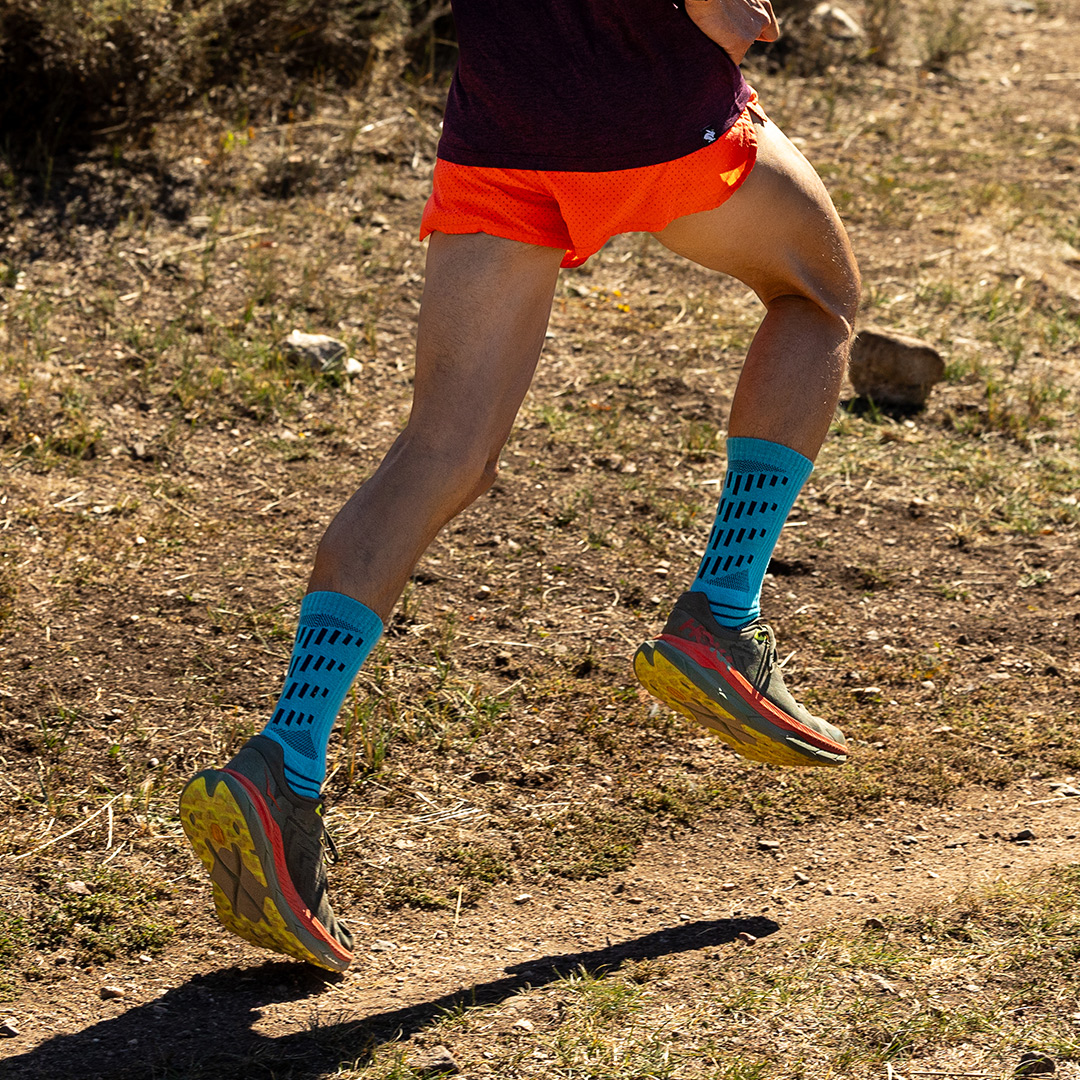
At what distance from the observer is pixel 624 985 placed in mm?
2264

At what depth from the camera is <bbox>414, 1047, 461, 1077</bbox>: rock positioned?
2047 mm

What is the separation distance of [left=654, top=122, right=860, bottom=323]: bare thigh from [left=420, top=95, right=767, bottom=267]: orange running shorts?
0.22 feet

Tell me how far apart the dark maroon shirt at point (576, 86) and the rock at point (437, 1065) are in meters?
1.38

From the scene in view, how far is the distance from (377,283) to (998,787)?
2.99 metres

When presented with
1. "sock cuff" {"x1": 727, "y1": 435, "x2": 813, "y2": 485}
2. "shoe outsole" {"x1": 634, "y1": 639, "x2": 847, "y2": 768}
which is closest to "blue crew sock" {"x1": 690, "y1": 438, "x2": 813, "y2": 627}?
"sock cuff" {"x1": 727, "y1": 435, "x2": 813, "y2": 485}

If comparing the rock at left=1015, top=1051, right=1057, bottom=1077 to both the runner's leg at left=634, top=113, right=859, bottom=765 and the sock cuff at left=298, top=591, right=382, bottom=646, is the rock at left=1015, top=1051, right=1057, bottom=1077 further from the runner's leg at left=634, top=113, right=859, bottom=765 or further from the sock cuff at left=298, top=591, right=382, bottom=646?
the sock cuff at left=298, top=591, right=382, bottom=646

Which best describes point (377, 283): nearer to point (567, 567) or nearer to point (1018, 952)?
point (567, 567)

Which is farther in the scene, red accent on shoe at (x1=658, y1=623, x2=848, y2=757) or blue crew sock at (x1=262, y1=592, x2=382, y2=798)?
red accent on shoe at (x1=658, y1=623, x2=848, y2=757)

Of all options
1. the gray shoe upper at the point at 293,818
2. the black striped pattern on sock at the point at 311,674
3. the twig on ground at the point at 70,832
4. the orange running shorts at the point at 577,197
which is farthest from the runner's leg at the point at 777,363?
the twig on ground at the point at 70,832

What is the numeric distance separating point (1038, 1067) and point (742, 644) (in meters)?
0.82

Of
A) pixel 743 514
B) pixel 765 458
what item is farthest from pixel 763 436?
pixel 743 514

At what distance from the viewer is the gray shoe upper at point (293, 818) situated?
208 cm

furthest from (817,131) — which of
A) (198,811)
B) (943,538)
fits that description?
(198,811)

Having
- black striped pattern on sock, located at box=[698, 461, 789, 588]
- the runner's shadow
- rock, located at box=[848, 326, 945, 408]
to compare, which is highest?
rock, located at box=[848, 326, 945, 408]
